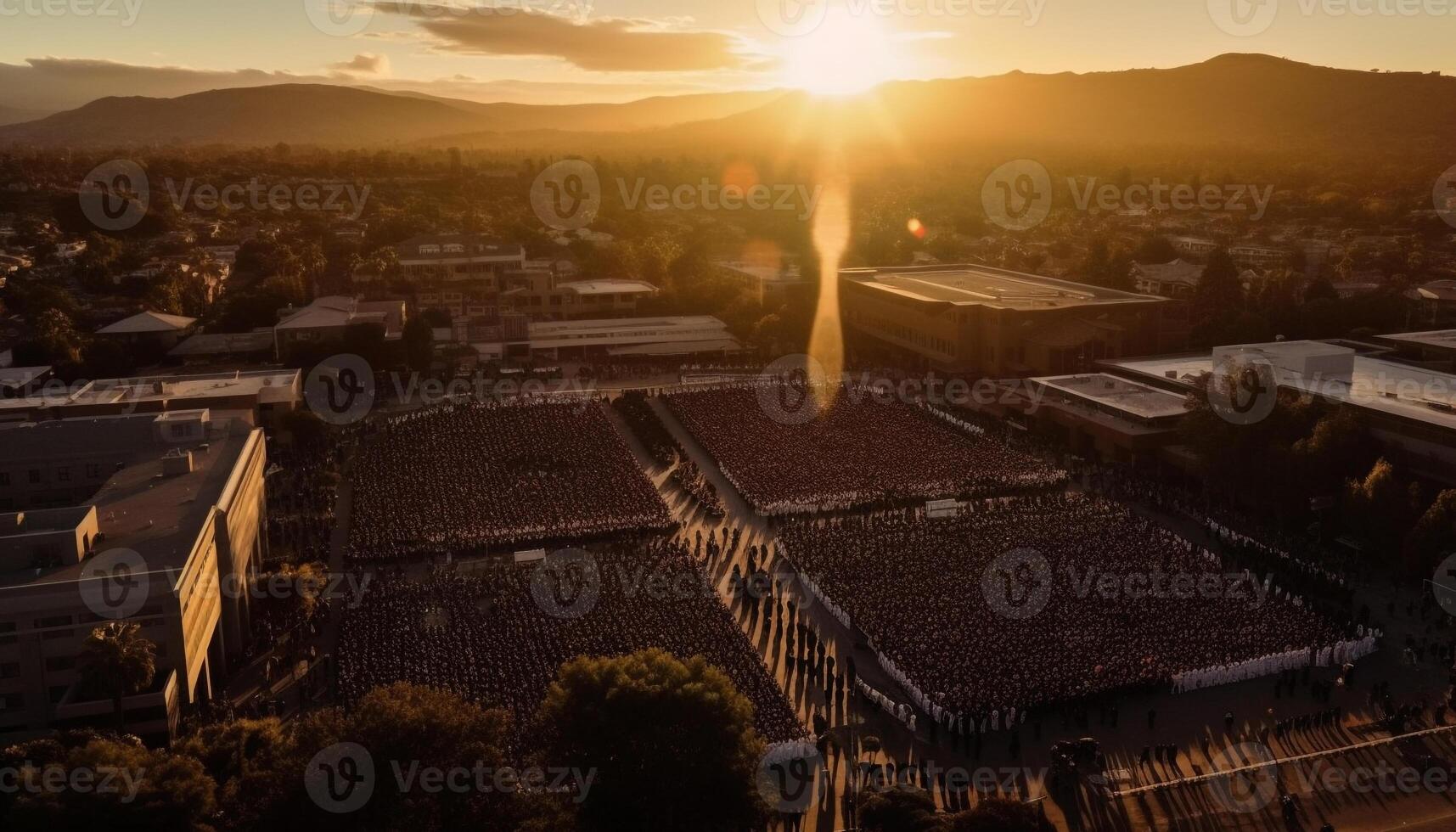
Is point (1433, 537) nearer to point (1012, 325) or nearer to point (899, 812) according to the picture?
point (899, 812)

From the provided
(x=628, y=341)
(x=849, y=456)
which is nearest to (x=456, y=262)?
(x=628, y=341)

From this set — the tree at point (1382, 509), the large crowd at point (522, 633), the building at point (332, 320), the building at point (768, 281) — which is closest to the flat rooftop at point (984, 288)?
the building at point (768, 281)

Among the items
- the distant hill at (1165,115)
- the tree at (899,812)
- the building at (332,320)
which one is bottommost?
the tree at (899,812)

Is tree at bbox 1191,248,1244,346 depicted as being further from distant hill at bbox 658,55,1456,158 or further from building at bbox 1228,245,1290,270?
distant hill at bbox 658,55,1456,158

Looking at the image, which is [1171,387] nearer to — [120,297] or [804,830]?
[804,830]

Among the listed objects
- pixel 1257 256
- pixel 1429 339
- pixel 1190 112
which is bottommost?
pixel 1429 339

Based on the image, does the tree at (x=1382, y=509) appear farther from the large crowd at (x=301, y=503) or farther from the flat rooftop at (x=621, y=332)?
the flat rooftop at (x=621, y=332)

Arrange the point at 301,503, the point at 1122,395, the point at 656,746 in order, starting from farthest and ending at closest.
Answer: the point at 1122,395 < the point at 301,503 < the point at 656,746
